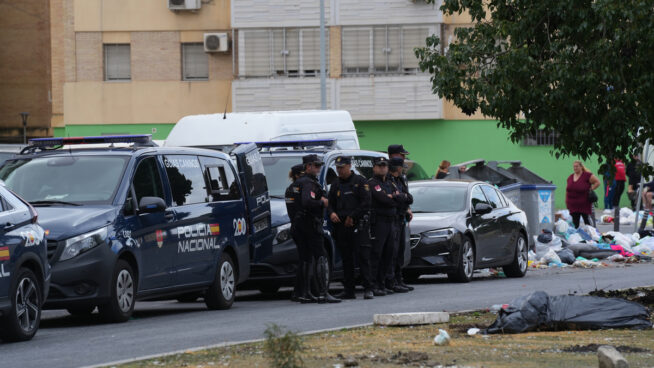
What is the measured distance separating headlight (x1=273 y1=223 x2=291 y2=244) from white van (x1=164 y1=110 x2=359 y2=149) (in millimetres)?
3384

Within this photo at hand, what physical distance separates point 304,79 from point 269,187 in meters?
27.6

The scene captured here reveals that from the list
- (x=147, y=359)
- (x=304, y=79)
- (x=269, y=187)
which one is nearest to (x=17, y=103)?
(x=304, y=79)

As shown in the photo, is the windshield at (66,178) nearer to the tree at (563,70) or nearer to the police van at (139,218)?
the police van at (139,218)

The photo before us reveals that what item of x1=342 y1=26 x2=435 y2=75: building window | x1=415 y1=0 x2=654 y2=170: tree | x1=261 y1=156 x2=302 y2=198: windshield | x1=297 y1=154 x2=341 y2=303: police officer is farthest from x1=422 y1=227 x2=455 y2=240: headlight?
x1=342 y1=26 x2=435 y2=75: building window

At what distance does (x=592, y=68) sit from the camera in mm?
13133

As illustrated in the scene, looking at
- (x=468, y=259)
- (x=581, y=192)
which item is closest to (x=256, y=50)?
(x=581, y=192)

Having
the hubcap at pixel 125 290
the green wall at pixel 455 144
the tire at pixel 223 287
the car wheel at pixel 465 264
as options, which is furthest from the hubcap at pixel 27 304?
the green wall at pixel 455 144

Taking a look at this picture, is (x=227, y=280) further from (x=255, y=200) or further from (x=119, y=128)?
(x=119, y=128)

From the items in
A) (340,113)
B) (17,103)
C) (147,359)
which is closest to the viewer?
(147,359)

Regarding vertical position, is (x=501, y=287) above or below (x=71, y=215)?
below

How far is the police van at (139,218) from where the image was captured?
1245 cm

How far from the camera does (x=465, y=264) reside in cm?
1922

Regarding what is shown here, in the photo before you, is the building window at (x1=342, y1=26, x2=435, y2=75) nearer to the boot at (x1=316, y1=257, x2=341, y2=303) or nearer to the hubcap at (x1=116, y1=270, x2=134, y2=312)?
the boot at (x1=316, y1=257, x2=341, y2=303)

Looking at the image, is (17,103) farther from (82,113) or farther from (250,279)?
(250,279)
